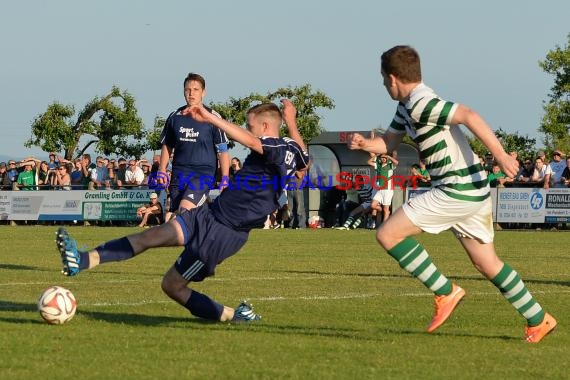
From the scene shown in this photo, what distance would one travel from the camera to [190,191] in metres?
12.6

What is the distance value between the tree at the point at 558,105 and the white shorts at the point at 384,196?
37.3 metres

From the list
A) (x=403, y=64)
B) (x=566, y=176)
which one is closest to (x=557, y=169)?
(x=566, y=176)

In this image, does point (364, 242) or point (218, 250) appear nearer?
point (218, 250)

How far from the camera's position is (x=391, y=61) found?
7.53 m

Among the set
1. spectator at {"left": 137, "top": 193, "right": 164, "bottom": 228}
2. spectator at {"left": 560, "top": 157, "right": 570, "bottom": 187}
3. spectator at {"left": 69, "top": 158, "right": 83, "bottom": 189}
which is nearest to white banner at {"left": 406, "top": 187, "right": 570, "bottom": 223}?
spectator at {"left": 560, "top": 157, "right": 570, "bottom": 187}

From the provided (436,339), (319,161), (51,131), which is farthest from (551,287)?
(51,131)

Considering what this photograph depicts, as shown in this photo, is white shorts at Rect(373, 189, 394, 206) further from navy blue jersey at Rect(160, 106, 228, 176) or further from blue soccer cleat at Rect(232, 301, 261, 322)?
blue soccer cleat at Rect(232, 301, 261, 322)

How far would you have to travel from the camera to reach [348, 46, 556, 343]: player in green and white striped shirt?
751 centimetres

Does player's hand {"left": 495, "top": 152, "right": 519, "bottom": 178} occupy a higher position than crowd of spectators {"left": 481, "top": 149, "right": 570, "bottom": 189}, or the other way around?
player's hand {"left": 495, "top": 152, "right": 519, "bottom": 178}

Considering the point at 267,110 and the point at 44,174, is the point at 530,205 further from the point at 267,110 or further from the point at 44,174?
the point at 267,110

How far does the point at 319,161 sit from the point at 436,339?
27.0 metres

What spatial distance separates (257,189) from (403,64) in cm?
145

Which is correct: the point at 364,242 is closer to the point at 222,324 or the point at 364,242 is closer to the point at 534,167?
the point at 534,167

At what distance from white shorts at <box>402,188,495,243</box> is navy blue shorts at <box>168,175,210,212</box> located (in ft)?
17.2
